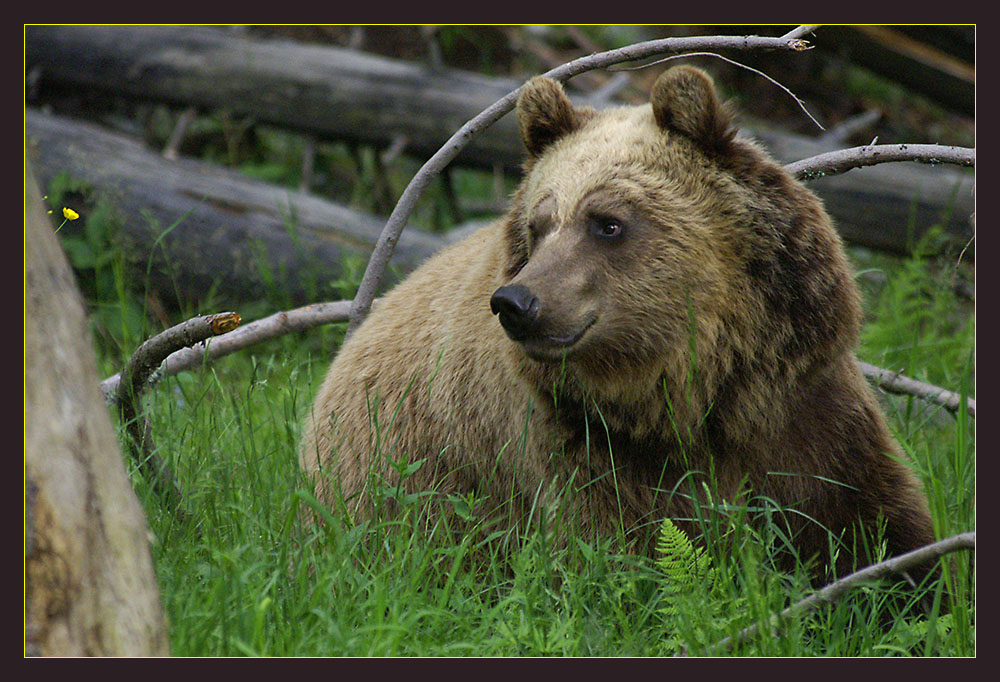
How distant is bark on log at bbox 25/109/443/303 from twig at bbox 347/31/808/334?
2.36 metres

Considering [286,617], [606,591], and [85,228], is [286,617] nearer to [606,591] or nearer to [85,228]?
[606,591]

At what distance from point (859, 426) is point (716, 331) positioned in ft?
2.36

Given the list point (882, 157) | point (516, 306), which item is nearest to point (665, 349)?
point (516, 306)

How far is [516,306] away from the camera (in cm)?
321

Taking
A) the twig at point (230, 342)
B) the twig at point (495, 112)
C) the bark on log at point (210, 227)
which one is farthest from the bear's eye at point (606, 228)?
the bark on log at point (210, 227)

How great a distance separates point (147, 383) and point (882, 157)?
302 cm

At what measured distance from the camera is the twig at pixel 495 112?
3807 mm

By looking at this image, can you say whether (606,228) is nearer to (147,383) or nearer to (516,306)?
(516,306)

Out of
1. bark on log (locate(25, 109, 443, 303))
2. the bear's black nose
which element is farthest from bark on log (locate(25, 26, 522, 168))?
the bear's black nose

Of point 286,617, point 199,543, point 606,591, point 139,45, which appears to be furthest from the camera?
point 139,45

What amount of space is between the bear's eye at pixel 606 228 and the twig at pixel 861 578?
130 centimetres

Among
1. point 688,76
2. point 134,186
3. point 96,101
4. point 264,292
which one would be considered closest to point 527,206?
point 688,76

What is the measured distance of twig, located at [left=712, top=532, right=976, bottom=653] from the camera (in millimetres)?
2928

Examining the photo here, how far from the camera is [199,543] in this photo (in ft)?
12.1
